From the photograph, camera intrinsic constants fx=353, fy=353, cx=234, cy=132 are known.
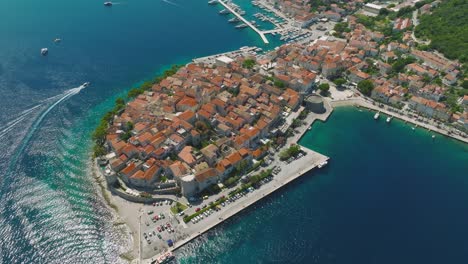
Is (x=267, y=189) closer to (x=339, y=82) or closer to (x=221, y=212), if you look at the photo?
(x=221, y=212)

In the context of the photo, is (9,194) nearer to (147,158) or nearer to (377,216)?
(147,158)

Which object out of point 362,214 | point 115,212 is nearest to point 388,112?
point 362,214

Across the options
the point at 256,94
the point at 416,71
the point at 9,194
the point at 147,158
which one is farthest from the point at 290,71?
the point at 9,194

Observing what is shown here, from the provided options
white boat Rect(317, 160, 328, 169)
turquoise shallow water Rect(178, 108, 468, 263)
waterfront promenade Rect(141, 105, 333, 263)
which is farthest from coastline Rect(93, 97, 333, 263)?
turquoise shallow water Rect(178, 108, 468, 263)

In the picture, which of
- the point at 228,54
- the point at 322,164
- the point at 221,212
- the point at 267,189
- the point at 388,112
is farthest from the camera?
the point at 228,54

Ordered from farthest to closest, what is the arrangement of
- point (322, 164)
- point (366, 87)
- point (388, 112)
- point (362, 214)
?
point (366, 87) < point (388, 112) < point (322, 164) < point (362, 214)

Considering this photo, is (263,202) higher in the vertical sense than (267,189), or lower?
lower
